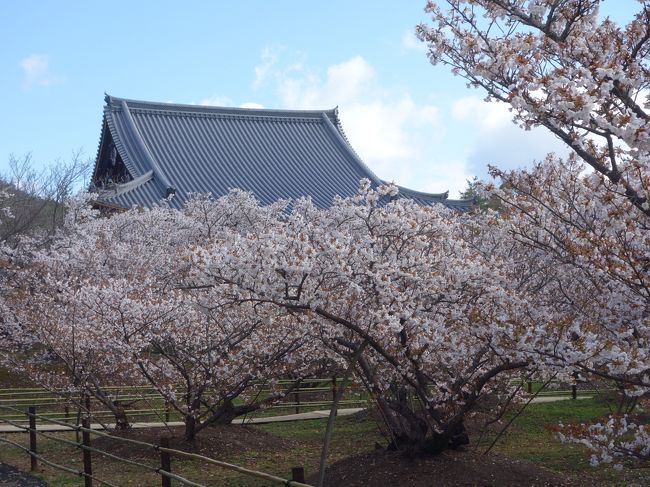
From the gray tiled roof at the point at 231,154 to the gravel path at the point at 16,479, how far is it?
15.8 metres

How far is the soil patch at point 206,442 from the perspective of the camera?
10.3 metres

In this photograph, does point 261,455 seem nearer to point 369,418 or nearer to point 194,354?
point 194,354

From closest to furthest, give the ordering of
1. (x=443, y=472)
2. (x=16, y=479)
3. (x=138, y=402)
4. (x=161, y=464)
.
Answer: (x=443, y=472), (x=161, y=464), (x=16, y=479), (x=138, y=402)

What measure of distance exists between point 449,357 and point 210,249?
272 centimetres

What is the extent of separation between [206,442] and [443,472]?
4.13 meters

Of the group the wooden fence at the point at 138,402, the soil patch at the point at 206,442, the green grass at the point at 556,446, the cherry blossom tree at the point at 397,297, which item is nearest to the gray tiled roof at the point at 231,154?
the wooden fence at the point at 138,402

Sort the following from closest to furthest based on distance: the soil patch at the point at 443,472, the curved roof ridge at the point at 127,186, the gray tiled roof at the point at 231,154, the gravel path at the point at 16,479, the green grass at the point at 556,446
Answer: the soil patch at the point at 443,472 < the green grass at the point at 556,446 < the gravel path at the point at 16,479 < the curved roof ridge at the point at 127,186 < the gray tiled roof at the point at 231,154

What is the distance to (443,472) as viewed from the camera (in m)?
7.60

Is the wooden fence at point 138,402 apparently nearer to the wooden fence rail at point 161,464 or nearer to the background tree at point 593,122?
the wooden fence rail at point 161,464

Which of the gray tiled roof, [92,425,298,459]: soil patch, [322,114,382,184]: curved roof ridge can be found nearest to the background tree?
[92,425,298,459]: soil patch

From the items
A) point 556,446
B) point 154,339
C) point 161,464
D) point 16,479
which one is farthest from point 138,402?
point 556,446

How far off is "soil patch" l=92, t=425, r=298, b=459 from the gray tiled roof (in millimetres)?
14568

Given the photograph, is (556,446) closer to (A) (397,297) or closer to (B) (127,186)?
(A) (397,297)

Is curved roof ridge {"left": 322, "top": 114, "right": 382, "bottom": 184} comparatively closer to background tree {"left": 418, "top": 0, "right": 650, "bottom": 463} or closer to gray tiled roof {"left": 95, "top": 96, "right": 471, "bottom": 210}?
gray tiled roof {"left": 95, "top": 96, "right": 471, "bottom": 210}
